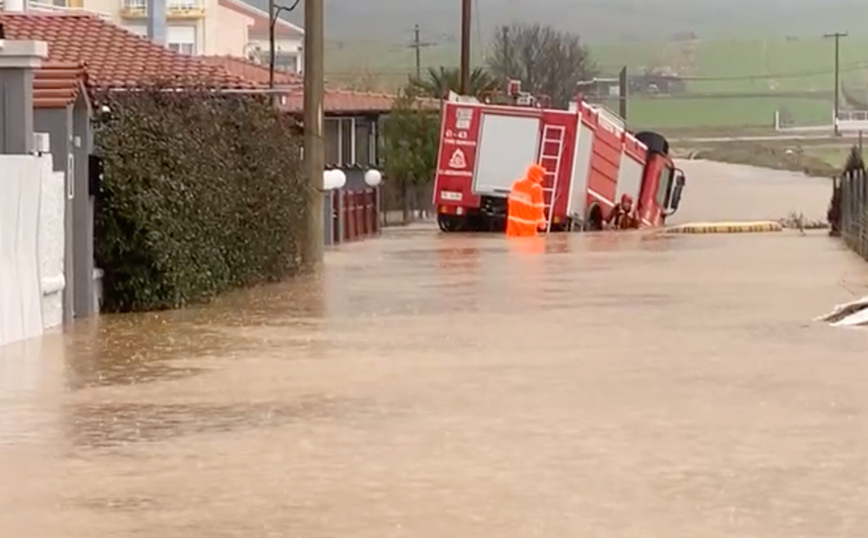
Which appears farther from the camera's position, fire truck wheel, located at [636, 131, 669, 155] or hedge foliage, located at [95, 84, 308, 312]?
fire truck wheel, located at [636, 131, 669, 155]

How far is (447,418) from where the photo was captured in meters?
13.2

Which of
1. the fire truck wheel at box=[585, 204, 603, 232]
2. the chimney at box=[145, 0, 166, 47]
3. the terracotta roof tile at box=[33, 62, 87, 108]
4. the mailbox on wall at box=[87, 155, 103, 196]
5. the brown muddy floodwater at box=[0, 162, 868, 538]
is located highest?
the chimney at box=[145, 0, 166, 47]

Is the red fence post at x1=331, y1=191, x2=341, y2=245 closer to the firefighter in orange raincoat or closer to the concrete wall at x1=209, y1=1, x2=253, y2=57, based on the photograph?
→ the firefighter in orange raincoat

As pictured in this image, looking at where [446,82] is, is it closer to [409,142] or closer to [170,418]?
Answer: [409,142]

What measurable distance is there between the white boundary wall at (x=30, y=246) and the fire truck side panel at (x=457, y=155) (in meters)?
25.3

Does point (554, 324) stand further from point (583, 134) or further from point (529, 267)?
point (583, 134)

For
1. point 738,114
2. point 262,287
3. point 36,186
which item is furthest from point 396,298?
point 738,114

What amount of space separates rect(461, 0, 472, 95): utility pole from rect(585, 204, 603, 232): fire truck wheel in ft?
38.1

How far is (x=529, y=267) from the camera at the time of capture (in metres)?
30.6

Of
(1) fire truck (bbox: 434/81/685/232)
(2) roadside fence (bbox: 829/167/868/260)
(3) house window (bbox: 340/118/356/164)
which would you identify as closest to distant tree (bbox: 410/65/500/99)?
(3) house window (bbox: 340/118/356/164)

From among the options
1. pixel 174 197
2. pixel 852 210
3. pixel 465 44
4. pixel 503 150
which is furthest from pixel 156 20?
pixel 174 197

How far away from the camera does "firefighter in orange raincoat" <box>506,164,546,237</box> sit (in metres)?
43.0

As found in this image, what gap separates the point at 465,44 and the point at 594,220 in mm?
13851

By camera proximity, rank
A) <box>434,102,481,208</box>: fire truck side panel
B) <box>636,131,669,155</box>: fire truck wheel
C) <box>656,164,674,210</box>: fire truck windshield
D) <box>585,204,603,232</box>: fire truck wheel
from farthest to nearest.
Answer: <box>656,164,674,210</box>: fire truck windshield < <box>636,131,669,155</box>: fire truck wheel < <box>434,102,481,208</box>: fire truck side panel < <box>585,204,603,232</box>: fire truck wheel
